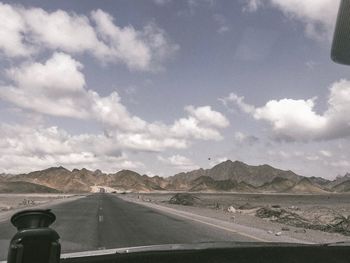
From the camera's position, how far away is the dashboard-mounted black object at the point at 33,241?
7.93 ft

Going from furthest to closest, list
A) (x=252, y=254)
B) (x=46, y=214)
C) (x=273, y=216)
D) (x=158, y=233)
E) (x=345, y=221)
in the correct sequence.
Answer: (x=273, y=216)
(x=345, y=221)
(x=158, y=233)
(x=252, y=254)
(x=46, y=214)

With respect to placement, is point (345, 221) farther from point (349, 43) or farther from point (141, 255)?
point (349, 43)

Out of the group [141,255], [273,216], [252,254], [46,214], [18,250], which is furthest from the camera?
[273,216]

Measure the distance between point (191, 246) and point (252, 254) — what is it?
0.49 metres

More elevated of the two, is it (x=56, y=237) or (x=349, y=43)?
(x=349, y=43)

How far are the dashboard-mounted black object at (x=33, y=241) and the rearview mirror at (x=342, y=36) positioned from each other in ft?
4.96

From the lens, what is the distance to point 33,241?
2.45 meters

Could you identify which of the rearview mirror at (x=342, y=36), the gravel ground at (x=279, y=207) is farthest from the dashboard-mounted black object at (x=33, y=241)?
the gravel ground at (x=279, y=207)

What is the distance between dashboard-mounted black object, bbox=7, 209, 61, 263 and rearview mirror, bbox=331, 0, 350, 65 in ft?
4.96

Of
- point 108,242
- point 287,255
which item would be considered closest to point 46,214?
point 287,255

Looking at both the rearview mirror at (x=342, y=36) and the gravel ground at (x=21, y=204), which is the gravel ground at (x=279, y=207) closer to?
Answer: the gravel ground at (x=21, y=204)

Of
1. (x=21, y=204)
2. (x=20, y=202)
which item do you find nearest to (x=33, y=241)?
(x=21, y=204)

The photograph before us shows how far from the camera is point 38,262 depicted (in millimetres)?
2496

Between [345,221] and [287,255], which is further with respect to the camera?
[345,221]
